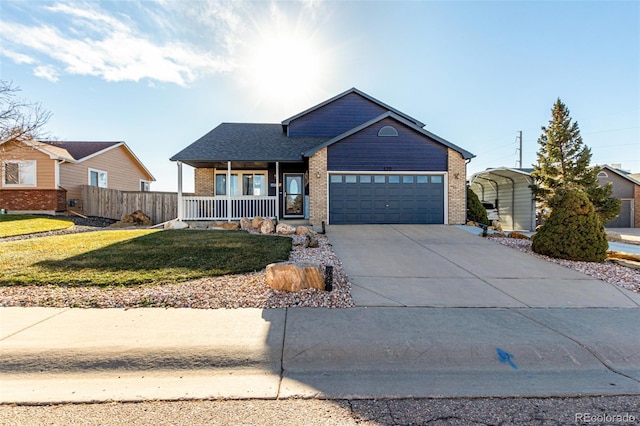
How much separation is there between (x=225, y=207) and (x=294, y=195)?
12.0 feet

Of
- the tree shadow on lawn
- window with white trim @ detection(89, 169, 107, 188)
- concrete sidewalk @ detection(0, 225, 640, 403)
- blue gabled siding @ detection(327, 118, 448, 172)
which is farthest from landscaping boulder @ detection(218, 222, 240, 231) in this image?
window with white trim @ detection(89, 169, 107, 188)

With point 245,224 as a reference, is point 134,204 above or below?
above

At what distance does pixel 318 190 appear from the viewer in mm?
13945

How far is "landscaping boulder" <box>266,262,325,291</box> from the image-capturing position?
554 centimetres

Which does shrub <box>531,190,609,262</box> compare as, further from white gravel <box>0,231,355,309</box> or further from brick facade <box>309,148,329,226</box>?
brick facade <box>309,148,329,226</box>

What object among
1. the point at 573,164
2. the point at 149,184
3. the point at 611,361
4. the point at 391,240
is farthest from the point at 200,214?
the point at 573,164

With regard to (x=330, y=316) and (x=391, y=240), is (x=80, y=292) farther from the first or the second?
(x=391, y=240)

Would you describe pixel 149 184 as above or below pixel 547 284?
above

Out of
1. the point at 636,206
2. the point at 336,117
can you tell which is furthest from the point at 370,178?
the point at 636,206

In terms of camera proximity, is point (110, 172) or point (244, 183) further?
point (110, 172)

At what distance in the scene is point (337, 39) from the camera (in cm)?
1257

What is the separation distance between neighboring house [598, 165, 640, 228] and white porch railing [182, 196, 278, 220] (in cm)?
2459

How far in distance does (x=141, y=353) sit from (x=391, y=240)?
8.36 m

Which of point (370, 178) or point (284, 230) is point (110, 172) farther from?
point (370, 178)
